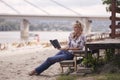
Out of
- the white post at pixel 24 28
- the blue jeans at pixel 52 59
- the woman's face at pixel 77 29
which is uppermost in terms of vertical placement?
the woman's face at pixel 77 29

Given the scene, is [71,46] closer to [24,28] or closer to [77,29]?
[77,29]

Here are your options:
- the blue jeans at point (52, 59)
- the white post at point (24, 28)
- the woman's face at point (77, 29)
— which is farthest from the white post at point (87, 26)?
the woman's face at point (77, 29)

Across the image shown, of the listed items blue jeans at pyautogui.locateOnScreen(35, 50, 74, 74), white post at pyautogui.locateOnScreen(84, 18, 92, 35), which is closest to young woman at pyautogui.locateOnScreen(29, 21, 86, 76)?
blue jeans at pyautogui.locateOnScreen(35, 50, 74, 74)

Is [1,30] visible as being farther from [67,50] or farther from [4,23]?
[67,50]

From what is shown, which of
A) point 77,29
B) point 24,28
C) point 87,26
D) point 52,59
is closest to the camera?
point 77,29

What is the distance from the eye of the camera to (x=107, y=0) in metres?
15.7

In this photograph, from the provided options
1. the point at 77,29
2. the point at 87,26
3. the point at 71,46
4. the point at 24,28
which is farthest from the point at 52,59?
the point at 87,26

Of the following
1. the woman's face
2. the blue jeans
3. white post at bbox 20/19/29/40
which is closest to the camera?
the woman's face

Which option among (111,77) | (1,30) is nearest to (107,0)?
(111,77)

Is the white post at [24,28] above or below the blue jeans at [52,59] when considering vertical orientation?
below

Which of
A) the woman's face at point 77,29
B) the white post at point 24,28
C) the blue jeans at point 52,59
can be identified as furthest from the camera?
the white post at point 24,28

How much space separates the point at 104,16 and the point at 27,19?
10897mm

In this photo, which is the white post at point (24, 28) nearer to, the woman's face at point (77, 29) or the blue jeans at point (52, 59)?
the blue jeans at point (52, 59)

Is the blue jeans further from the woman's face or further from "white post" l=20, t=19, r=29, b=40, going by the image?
"white post" l=20, t=19, r=29, b=40
